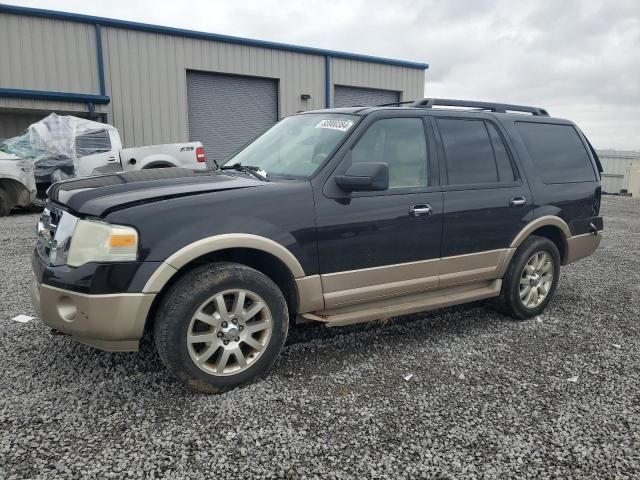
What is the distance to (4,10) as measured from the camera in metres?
13.8

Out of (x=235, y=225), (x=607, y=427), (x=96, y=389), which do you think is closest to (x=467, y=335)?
(x=607, y=427)

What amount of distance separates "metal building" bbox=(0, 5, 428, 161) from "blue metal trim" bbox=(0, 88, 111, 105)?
0.08 ft

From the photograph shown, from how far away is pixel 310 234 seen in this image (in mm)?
3320

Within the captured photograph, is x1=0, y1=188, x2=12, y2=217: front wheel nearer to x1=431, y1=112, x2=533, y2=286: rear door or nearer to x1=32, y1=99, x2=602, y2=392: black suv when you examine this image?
x1=32, y1=99, x2=602, y2=392: black suv

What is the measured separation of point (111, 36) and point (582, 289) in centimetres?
1482

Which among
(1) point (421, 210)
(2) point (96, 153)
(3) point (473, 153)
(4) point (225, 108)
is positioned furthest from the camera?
(4) point (225, 108)

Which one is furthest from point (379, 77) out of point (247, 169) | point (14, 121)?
point (247, 169)

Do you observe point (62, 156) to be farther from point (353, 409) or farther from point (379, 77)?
point (379, 77)

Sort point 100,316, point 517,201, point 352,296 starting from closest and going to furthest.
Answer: point 100,316 → point 352,296 → point 517,201

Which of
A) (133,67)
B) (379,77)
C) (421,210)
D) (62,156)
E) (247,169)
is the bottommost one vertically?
(421,210)

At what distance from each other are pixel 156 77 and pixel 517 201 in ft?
46.7

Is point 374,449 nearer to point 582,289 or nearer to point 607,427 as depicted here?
point 607,427

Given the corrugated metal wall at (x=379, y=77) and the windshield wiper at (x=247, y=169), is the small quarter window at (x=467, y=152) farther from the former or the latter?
the corrugated metal wall at (x=379, y=77)

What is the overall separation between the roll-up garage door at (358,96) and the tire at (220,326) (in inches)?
682
